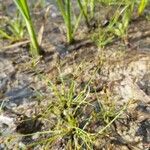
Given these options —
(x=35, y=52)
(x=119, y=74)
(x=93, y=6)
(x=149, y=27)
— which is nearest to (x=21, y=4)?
(x=35, y=52)

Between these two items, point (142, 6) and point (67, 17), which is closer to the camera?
point (67, 17)

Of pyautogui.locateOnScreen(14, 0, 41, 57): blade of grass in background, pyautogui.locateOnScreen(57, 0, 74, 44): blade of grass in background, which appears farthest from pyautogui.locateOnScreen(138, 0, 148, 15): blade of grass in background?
pyautogui.locateOnScreen(14, 0, 41, 57): blade of grass in background

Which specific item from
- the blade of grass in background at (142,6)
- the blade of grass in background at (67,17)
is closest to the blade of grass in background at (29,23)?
the blade of grass in background at (67,17)

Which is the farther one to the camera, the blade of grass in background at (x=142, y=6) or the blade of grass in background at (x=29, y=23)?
the blade of grass in background at (x=142, y=6)

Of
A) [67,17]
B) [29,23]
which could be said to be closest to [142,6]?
[67,17]

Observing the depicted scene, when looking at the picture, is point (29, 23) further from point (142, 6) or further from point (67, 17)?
point (142, 6)

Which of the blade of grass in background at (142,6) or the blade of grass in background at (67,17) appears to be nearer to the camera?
the blade of grass in background at (67,17)

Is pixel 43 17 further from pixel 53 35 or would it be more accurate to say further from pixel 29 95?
pixel 29 95

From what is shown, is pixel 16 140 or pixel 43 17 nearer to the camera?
pixel 16 140

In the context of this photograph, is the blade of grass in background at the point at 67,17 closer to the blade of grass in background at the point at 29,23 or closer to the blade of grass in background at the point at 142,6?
the blade of grass in background at the point at 29,23
